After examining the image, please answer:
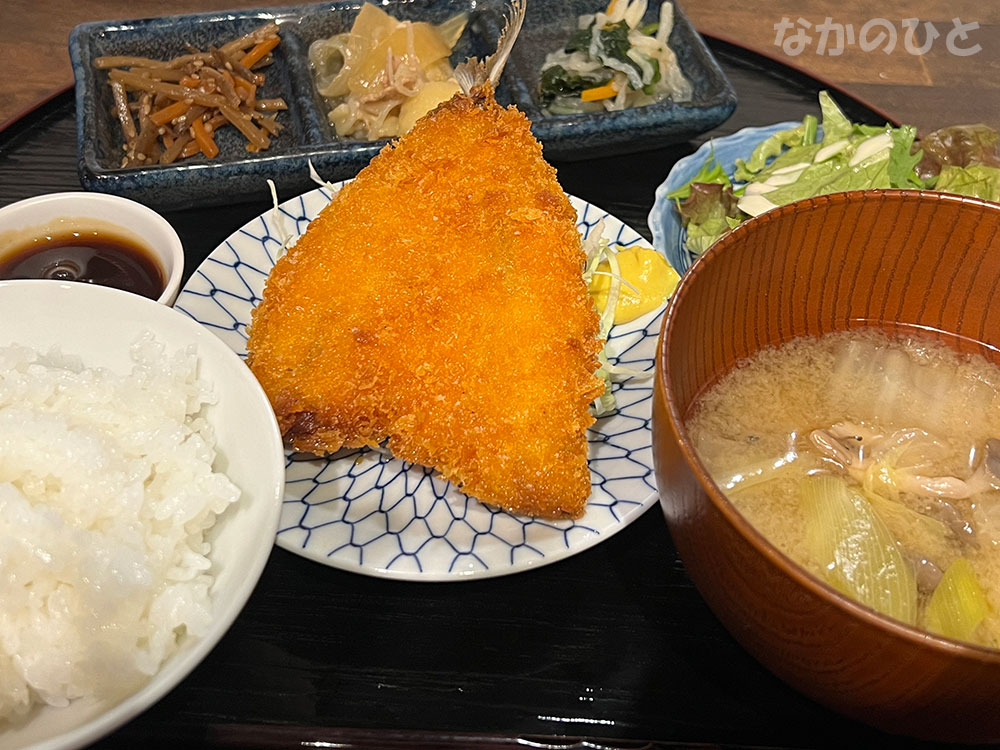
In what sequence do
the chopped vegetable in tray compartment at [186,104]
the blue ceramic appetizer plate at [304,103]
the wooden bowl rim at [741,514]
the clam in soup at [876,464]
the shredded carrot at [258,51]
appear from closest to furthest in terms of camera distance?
the wooden bowl rim at [741,514] < the clam in soup at [876,464] < the blue ceramic appetizer plate at [304,103] < the chopped vegetable in tray compartment at [186,104] < the shredded carrot at [258,51]

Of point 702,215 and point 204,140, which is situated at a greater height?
point 702,215

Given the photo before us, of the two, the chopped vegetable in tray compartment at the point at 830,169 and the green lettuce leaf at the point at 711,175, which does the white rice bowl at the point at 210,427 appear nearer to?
the chopped vegetable in tray compartment at the point at 830,169

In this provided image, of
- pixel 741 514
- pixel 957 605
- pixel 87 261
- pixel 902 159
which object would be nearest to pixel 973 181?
pixel 902 159

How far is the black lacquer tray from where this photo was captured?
145 centimetres

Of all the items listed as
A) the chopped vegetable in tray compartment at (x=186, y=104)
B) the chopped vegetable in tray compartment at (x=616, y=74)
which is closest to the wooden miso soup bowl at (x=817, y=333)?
the chopped vegetable in tray compartment at (x=616, y=74)

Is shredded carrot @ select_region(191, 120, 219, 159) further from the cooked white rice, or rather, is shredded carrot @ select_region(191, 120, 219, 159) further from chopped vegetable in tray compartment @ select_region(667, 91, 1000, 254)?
chopped vegetable in tray compartment @ select_region(667, 91, 1000, 254)

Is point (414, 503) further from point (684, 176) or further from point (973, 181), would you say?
point (973, 181)

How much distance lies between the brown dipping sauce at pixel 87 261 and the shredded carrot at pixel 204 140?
82 centimetres

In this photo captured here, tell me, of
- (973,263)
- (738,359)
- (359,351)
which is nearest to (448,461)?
(359,351)

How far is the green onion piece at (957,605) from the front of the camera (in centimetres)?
124

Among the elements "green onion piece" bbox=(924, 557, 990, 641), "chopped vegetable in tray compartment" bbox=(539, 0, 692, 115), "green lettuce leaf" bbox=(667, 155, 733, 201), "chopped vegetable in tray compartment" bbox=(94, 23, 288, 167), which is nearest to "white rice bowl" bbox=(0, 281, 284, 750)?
"green onion piece" bbox=(924, 557, 990, 641)

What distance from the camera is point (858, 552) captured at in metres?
1.27

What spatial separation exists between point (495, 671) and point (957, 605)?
80cm

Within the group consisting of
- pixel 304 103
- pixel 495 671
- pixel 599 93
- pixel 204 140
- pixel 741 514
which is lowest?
pixel 495 671
